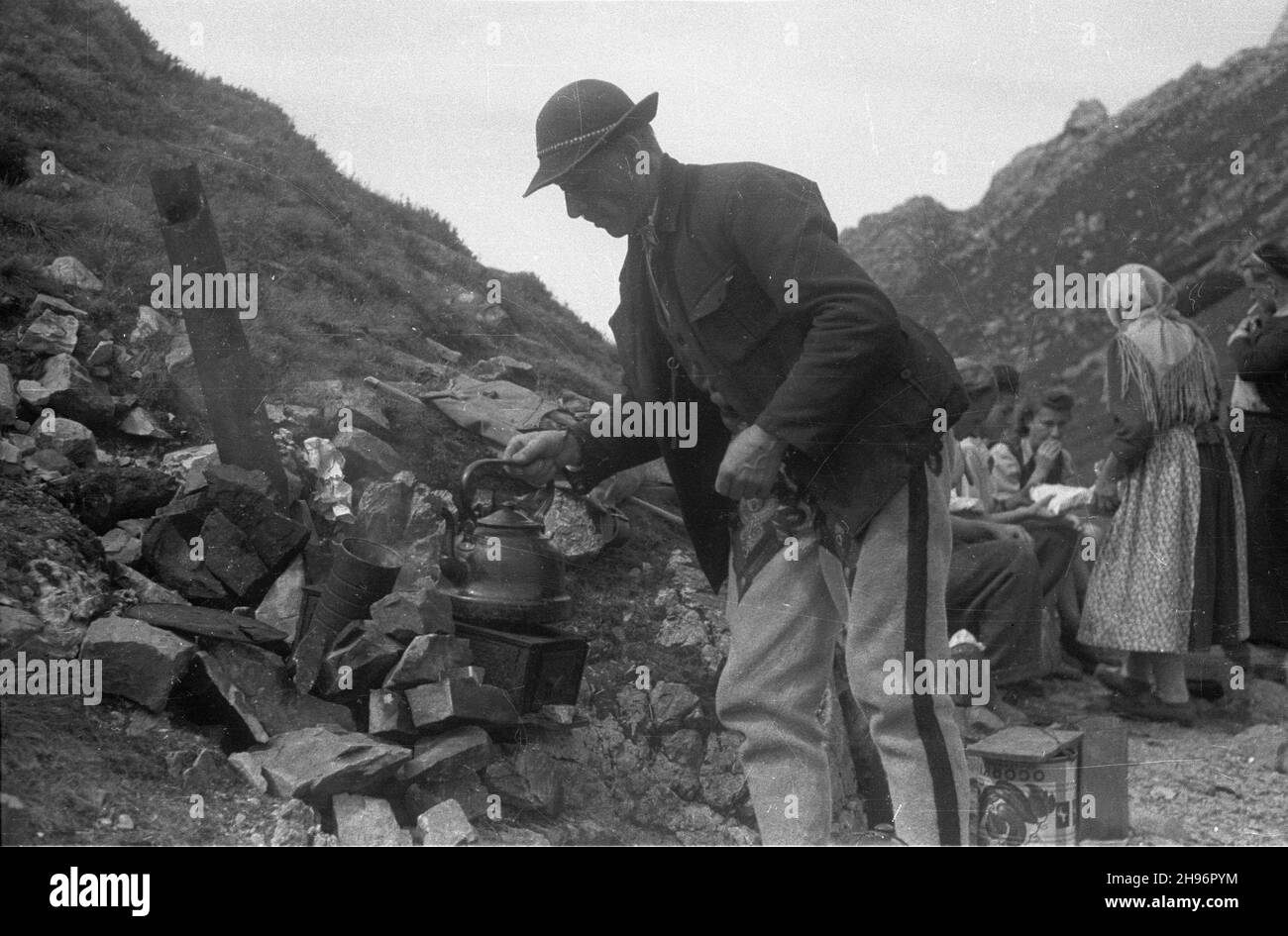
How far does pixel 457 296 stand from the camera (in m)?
5.11

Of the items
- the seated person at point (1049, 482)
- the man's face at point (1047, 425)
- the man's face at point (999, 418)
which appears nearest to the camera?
the seated person at point (1049, 482)

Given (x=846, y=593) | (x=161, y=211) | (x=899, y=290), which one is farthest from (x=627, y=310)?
(x=899, y=290)

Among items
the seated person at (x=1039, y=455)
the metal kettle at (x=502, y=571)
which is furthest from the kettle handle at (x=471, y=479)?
the seated person at (x=1039, y=455)

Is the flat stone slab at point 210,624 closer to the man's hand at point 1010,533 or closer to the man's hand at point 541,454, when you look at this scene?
the man's hand at point 541,454

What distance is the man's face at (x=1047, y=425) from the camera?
18.0 feet

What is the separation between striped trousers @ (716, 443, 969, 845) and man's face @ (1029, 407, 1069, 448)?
3336mm

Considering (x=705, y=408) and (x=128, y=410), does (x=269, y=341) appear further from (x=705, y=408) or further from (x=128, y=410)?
(x=705, y=408)

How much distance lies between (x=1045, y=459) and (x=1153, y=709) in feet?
4.64

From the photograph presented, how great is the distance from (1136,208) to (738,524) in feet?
11.8

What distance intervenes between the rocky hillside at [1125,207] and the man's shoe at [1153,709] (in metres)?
1.56

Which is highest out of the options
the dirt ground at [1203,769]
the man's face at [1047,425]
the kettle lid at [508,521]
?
the man's face at [1047,425]

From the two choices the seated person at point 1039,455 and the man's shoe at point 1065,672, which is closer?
the man's shoe at point 1065,672

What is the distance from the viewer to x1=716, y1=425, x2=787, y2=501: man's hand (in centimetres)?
229
